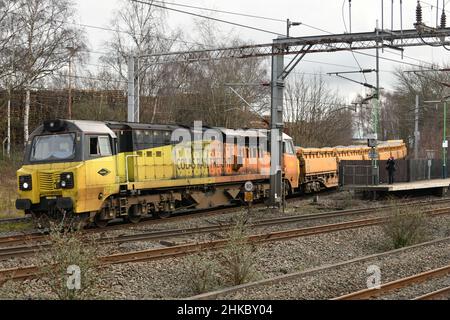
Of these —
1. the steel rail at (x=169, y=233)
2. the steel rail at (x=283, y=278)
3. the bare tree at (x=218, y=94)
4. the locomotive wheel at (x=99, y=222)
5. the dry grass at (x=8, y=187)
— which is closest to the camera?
the steel rail at (x=283, y=278)

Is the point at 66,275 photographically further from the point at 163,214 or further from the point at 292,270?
the point at 163,214

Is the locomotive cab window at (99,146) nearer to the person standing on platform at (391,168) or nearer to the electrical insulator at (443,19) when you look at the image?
the electrical insulator at (443,19)

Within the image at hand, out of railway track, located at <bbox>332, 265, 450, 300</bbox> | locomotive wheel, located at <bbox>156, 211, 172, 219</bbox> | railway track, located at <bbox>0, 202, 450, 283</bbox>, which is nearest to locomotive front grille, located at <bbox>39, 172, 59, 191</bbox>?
railway track, located at <bbox>0, 202, 450, 283</bbox>

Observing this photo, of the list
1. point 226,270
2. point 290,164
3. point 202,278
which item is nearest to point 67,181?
point 226,270

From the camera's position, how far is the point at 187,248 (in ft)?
42.7

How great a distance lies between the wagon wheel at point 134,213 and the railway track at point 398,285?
10.5 meters

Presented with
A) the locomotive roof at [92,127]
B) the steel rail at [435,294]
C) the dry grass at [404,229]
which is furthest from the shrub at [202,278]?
the locomotive roof at [92,127]

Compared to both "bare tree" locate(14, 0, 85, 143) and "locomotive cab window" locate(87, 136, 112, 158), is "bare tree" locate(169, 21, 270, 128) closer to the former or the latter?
"bare tree" locate(14, 0, 85, 143)

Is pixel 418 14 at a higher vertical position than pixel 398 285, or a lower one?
higher

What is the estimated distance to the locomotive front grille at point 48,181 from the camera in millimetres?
15789

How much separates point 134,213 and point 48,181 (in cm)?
361

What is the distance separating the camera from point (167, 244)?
14.1 metres

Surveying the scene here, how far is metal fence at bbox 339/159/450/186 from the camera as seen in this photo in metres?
29.5
